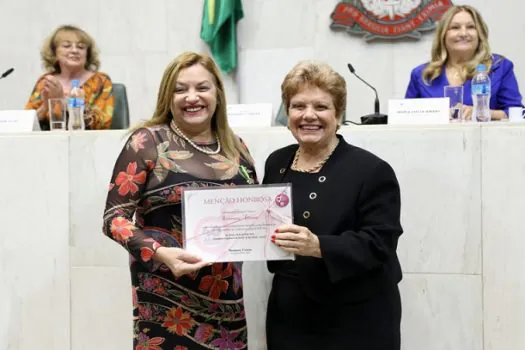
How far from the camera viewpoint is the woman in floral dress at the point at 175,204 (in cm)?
222

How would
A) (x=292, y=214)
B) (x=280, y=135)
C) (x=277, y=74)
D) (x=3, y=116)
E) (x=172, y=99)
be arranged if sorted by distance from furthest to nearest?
(x=277, y=74) < (x=3, y=116) < (x=280, y=135) < (x=172, y=99) < (x=292, y=214)

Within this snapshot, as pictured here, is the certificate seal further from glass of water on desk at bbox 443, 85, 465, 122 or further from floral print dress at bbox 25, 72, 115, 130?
floral print dress at bbox 25, 72, 115, 130

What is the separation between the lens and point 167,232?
2.25 meters

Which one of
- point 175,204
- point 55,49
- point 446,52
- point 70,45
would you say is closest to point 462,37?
point 446,52

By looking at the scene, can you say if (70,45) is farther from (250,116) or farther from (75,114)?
(250,116)

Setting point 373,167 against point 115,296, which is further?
point 115,296

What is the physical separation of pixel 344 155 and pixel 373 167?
106mm

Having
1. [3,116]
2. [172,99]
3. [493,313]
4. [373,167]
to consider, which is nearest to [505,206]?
[493,313]

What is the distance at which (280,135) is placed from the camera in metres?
2.97

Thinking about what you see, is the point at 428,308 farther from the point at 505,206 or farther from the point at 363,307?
the point at 363,307

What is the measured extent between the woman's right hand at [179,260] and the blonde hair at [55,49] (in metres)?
2.59

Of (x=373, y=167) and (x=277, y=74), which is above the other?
(x=277, y=74)

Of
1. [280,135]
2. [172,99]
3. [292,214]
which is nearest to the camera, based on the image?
[292,214]

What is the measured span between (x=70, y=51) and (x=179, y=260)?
2.60 meters
